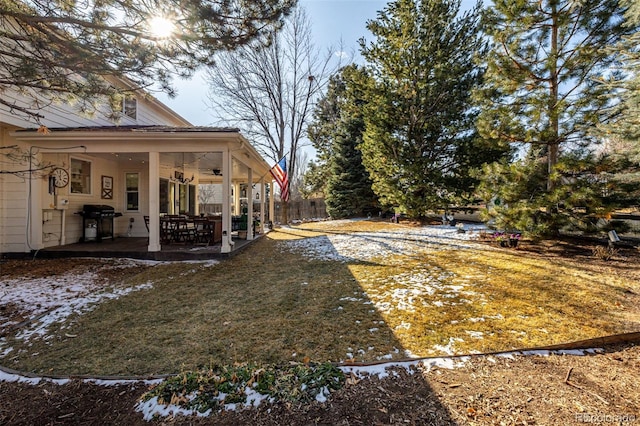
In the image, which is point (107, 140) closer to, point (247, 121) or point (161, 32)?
point (161, 32)

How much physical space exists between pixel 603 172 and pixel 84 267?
10.2m

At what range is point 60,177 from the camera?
7723 mm

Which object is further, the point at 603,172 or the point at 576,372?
the point at 603,172

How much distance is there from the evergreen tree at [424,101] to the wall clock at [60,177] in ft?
32.3

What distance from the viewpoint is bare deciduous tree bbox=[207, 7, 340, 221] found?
55.7 feet

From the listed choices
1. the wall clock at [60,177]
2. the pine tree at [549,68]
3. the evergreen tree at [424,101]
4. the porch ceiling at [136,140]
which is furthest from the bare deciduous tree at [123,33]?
the evergreen tree at [424,101]

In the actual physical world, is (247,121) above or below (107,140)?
above

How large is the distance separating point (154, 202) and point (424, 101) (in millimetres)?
9523

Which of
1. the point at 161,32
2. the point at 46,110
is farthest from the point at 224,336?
the point at 46,110

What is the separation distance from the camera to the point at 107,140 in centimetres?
705

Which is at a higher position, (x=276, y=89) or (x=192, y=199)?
(x=276, y=89)

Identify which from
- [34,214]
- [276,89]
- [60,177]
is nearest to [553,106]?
[60,177]

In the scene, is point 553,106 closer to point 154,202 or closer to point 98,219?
point 154,202

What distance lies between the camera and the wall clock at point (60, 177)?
7.58 metres
